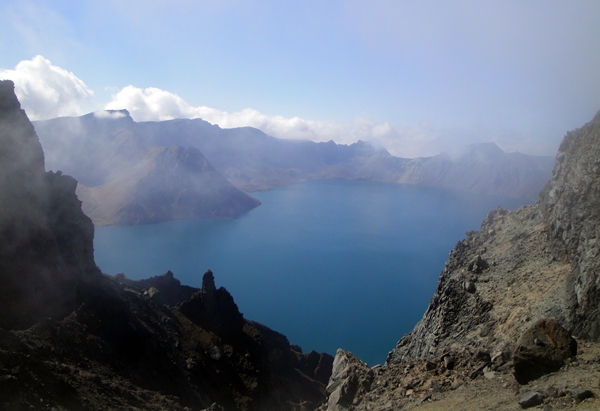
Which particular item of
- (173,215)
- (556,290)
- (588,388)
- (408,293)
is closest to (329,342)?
(408,293)

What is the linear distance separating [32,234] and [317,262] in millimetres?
52251

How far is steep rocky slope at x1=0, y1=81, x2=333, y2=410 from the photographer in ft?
44.2

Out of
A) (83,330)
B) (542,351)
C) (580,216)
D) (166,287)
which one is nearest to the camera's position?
(542,351)

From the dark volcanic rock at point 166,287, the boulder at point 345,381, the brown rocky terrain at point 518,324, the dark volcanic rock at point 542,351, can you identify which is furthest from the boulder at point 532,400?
the dark volcanic rock at point 166,287

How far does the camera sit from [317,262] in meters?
68.0

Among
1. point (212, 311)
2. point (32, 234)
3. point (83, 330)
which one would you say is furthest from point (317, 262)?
point (32, 234)

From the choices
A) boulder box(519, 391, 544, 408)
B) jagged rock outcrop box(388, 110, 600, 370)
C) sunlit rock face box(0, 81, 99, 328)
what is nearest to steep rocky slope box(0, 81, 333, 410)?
sunlit rock face box(0, 81, 99, 328)

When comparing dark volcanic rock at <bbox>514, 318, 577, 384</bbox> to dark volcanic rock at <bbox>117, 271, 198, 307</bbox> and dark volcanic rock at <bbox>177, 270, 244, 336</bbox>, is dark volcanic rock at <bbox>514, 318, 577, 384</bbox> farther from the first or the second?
dark volcanic rock at <bbox>117, 271, 198, 307</bbox>

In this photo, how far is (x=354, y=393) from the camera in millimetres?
10789

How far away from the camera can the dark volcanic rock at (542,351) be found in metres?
7.77

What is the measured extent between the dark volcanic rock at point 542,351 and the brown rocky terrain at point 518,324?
0.8 inches

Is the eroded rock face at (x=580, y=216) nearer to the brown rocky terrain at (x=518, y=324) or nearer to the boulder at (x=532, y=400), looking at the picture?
the brown rocky terrain at (x=518, y=324)

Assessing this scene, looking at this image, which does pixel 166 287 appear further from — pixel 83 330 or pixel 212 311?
pixel 83 330

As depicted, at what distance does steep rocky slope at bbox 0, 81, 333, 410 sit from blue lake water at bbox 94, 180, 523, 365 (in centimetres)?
1583
